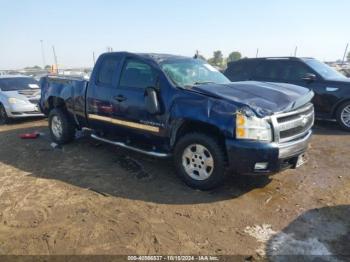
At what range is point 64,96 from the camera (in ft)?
21.4

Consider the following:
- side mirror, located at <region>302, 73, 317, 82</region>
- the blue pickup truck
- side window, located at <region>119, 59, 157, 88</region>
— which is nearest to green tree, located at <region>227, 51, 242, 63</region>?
side mirror, located at <region>302, 73, 317, 82</region>

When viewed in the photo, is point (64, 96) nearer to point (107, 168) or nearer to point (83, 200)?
point (107, 168)

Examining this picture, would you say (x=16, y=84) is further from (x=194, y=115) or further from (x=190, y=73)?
(x=194, y=115)

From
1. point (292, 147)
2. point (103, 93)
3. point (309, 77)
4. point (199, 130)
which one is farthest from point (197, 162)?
point (309, 77)

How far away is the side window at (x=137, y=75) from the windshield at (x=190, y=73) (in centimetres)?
24

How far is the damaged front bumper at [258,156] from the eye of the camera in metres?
3.93

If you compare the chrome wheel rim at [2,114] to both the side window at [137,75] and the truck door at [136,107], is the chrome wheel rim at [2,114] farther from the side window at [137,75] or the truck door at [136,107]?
the side window at [137,75]

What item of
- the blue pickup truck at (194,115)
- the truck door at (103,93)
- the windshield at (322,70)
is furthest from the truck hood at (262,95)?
the windshield at (322,70)

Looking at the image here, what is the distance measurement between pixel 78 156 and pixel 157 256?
3.50 metres

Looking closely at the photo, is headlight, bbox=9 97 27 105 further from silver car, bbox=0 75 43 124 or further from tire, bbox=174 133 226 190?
tire, bbox=174 133 226 190

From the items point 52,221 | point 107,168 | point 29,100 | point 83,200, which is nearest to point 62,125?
point 107,168

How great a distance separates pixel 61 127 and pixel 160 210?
Result: 11.9ft

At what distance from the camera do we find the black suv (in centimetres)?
784

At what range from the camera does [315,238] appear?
3379mm
